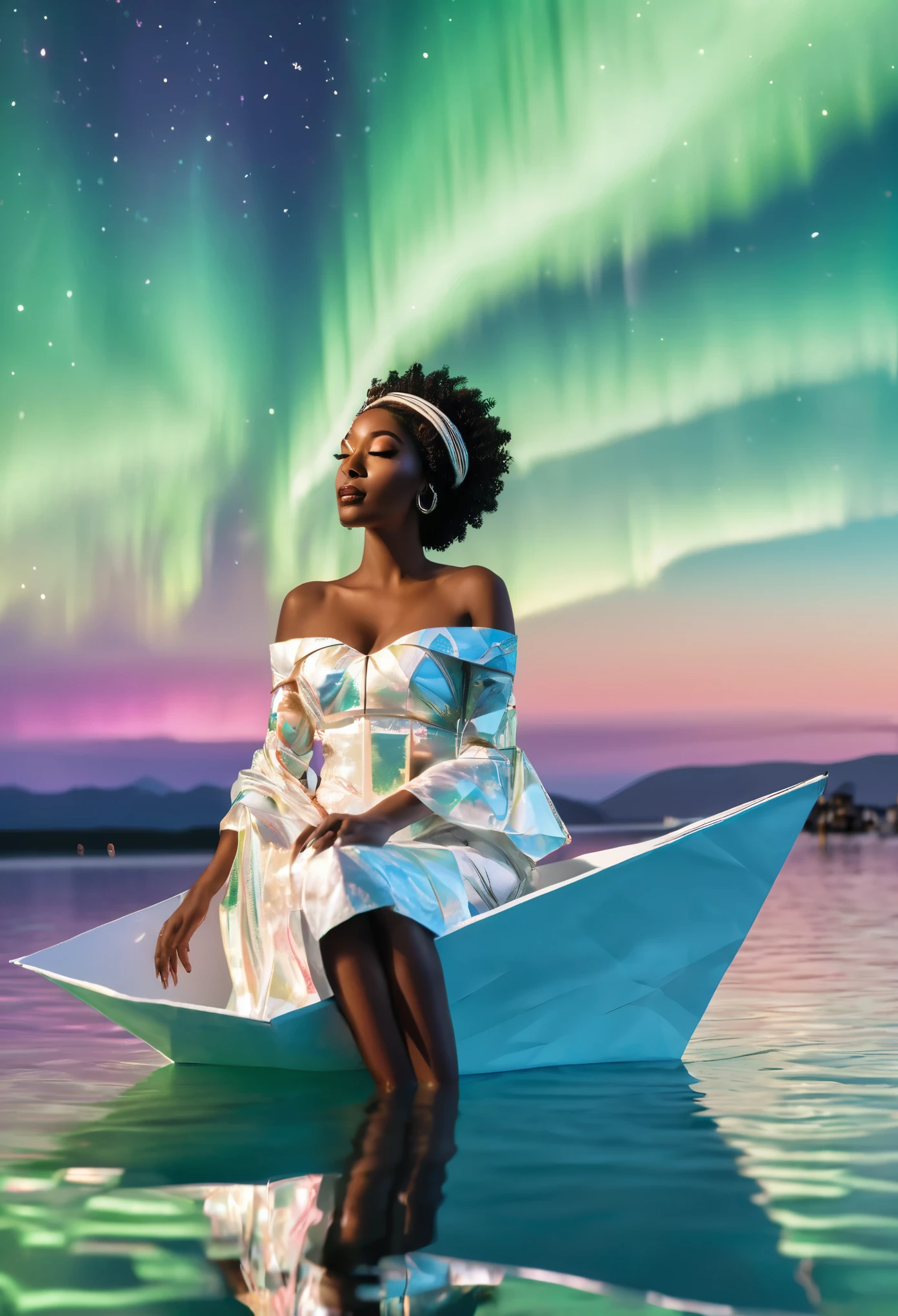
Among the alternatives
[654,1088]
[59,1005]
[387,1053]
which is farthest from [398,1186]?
[59,1005]

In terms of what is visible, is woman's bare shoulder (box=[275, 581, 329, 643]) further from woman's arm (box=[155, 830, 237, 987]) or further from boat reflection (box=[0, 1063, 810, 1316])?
boat reflection (box=[0, 1063, 810, 1316])

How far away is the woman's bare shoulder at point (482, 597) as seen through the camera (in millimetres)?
3213

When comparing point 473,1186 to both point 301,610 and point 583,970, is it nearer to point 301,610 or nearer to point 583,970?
point 583,970

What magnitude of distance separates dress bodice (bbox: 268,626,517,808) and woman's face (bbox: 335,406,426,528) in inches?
13.7

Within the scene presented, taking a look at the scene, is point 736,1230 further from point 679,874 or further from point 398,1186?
point 679,874

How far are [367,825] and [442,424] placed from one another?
3.73 ft

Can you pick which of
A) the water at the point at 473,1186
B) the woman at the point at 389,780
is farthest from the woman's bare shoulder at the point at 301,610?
the water at the point at 473,1186

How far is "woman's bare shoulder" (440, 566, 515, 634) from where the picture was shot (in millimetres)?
3213

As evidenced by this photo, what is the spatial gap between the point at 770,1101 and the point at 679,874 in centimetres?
50

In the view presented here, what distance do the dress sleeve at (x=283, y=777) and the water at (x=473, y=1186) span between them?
591 mm

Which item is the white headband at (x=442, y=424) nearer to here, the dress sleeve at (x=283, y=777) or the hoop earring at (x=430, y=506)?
the hoop earring at (x=430, y=506)

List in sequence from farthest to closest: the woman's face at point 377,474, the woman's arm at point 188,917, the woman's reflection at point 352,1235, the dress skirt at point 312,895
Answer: the woman's face at point 377,474
the woman's arm at point 188,917
the dress skirt at point 312,895
the woman's reflection at point 352,1235

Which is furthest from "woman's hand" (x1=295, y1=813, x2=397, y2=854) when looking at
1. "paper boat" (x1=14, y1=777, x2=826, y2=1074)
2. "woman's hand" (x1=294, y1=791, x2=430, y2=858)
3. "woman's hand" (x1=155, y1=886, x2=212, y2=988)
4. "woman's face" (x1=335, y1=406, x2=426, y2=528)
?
"woman's face" (x1=335, y1=406, x2=426, y2=528)

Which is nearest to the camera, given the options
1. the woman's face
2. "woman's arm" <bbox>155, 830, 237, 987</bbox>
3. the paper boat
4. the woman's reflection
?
the woman's reflection
